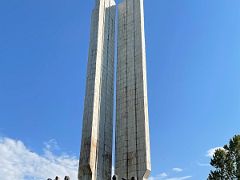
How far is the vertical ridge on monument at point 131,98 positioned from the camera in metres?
18.8

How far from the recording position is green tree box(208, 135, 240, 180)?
75.9 feet

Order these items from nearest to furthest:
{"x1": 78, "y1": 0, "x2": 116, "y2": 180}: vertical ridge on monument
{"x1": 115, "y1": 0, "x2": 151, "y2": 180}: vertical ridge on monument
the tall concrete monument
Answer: {"x1": 78, "y1": 0, "x2": 116, "y2": 180}: vertical ridge on monument
the tall concrete monument
{"x1": 115, "y1": 0, "x2": 151, "y2": 180}: vertical ridge on monument

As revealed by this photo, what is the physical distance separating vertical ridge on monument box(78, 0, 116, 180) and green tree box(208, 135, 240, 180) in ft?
27.0

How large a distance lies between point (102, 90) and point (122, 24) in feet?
17.9

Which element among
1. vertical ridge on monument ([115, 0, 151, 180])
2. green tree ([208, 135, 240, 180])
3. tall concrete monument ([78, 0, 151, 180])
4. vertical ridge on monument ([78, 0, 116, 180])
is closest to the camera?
vertical ridge on monument ([78, 0, 116, 180])

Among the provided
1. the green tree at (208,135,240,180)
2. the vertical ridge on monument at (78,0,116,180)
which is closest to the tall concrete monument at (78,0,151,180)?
the vertical ridge on monument at (78,0,116,180)

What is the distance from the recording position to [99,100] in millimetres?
20016

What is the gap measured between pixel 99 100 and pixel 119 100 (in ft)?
5.40

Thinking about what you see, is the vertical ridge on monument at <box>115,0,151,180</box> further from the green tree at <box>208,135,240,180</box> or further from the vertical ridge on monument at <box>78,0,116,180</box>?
the green tree at <box>208,135,240,180</box>

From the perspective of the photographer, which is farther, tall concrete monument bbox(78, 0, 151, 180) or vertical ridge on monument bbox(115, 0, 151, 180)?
vertical ridge on monument bbox(115, 0, 151, 180)

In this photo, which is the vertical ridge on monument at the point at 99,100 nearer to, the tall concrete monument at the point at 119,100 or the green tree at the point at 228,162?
the tall concrete monument at the point at 119,100

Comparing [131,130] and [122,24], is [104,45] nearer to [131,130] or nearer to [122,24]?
[122,24]

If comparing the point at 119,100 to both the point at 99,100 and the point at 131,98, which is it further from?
the point at 99,100

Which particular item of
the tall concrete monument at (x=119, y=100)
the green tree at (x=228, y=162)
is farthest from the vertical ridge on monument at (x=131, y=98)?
the green tree at (x=228, y=162)
